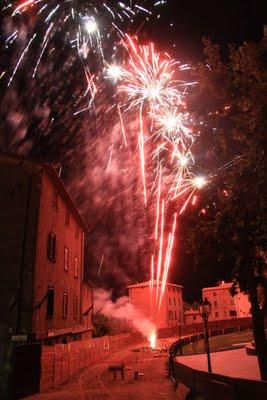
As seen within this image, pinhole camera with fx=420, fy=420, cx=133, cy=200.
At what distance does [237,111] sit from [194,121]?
124cm

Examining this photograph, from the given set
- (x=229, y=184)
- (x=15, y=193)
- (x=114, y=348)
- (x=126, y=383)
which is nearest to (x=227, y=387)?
(x=229, y=184)

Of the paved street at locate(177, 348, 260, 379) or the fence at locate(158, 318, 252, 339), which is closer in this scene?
the paved street at locate(177, 348, 260, 379)

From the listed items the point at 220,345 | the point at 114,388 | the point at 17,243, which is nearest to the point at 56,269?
the point at 17,243

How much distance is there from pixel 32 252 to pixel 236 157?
44.7ft

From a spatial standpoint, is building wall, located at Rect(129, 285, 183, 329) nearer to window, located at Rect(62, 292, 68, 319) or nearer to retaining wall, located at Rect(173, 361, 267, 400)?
window, located at Rect(62, 292, 68, 319)

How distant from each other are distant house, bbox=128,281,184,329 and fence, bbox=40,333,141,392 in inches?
1402

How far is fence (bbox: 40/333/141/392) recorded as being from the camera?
1989 centimetres

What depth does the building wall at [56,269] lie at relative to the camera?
2211 centimetres

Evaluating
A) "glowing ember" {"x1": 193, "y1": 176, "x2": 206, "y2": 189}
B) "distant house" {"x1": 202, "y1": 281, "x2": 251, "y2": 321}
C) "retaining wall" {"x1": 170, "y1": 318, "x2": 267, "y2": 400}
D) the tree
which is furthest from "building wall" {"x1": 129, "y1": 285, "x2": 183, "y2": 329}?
"glowing ember" {"x1": 193, "y1": 176, "x2": 206, "y2": 189}

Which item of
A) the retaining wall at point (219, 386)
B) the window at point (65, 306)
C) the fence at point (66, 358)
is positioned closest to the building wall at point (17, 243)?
the fence at point (66, 358)

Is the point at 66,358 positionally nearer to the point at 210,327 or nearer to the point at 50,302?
the point at 50,302

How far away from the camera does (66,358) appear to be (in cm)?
2411

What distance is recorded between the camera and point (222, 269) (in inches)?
589

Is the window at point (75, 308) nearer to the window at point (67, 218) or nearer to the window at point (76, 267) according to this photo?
the window at point (76, 267)
